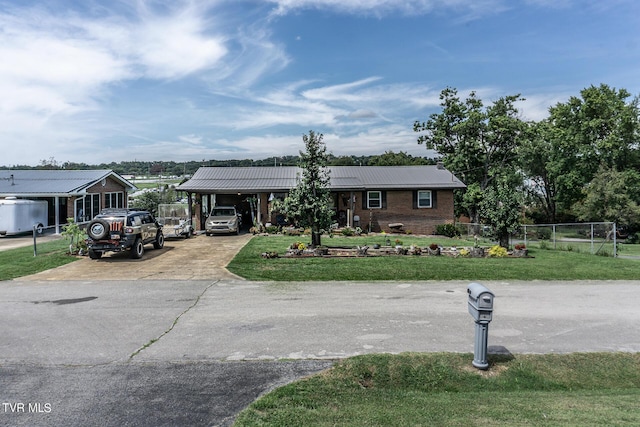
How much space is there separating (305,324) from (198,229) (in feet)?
64.1

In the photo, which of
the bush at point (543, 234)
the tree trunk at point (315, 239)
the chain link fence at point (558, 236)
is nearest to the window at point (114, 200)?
the tree trunk at point (315, 239)

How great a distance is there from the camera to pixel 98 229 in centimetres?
1503

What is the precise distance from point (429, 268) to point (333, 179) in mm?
14750

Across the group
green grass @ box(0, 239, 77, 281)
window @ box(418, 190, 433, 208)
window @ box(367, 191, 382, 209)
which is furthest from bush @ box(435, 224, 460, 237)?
green grass @ box(0, 239, 77, 281)

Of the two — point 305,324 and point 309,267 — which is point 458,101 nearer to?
point 309,267

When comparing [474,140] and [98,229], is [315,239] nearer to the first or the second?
[98,229]

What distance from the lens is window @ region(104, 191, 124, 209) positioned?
3216 cm

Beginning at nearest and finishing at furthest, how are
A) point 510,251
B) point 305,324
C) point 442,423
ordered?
point 442,423 → point 305,324 → point 510,251

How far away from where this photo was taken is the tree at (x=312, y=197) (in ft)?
53.9

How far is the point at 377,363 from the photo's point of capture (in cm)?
564

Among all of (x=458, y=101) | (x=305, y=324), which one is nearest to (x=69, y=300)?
(x=305, y=324)

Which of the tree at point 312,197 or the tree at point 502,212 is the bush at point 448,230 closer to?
the tree at point 502,212

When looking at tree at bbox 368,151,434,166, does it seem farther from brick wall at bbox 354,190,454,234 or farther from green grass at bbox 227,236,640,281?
green grass at bbox 227,236,640,281

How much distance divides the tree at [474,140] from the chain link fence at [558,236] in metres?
8.68
